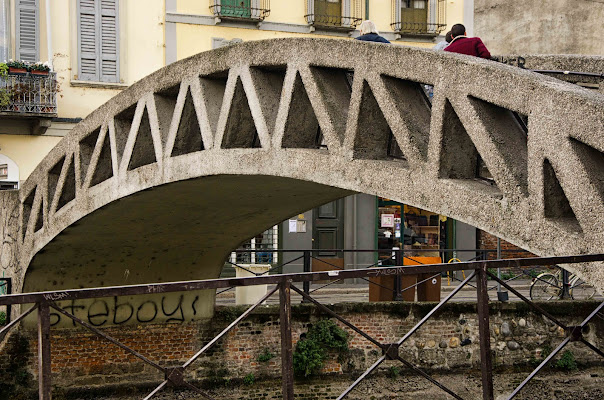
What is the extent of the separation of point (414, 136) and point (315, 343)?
7926mm

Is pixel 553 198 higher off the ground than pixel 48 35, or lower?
lower

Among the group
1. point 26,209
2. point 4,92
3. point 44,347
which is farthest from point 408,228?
point 44,347

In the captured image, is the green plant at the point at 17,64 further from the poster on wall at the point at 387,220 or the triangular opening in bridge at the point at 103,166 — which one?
the poster on wall at the point at 387,220

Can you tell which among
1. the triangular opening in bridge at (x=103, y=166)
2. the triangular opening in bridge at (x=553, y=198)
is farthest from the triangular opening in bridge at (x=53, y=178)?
the triangular opening in bridge at (x=553, y=198)

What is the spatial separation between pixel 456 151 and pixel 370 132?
0.95 m

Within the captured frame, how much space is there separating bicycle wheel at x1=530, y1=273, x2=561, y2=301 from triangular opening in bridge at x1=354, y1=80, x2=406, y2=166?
9350 mm

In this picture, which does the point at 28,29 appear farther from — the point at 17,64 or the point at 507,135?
the point at 507,135

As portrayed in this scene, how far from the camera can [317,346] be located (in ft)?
44.5

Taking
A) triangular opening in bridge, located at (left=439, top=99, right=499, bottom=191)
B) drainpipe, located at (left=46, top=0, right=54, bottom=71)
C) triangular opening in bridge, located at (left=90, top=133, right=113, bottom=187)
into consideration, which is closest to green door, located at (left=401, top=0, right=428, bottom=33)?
drainpipe, located at (left=46, top=0, right=54, bottom=71)

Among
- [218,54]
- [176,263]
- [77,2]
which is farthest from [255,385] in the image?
[77,2]

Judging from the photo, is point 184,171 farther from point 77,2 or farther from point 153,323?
point 77,2

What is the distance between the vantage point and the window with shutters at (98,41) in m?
17.4

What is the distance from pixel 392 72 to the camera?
612cm

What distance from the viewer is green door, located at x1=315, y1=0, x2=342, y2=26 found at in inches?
754
